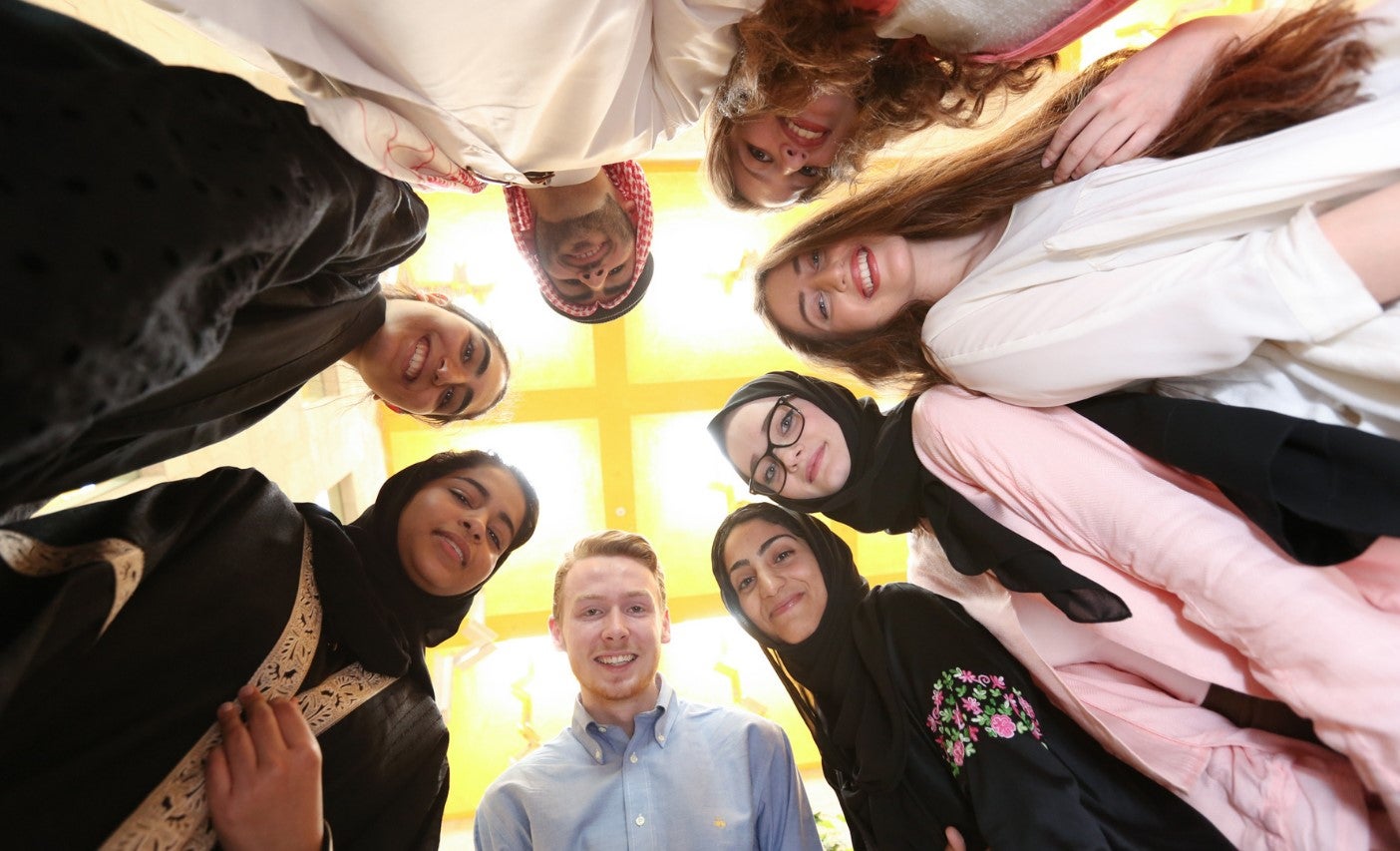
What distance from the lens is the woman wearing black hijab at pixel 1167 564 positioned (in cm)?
128

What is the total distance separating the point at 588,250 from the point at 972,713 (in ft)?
5.19

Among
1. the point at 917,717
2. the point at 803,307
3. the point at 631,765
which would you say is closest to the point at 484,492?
the point at 803,307

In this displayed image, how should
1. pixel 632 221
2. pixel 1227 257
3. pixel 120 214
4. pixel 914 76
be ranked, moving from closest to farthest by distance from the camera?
1. pixel 120 214
2. pixel 1227 257
3. pixel 914 76
4. pixel 632 221

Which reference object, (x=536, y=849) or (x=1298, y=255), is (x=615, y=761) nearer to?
(x=536, y=849)

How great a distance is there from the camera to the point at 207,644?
128 centimetres

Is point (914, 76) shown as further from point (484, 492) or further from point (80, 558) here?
point (80, 558)

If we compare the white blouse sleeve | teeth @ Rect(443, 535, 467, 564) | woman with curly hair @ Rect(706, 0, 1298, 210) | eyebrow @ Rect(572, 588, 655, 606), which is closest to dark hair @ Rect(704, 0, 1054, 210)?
woman with curly hair @ Rect(706, 0, 1298, 210)

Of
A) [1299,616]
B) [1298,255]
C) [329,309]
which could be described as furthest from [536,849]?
[1298,255]

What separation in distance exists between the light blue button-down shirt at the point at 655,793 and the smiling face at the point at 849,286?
1.66 m

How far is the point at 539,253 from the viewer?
2084 millimetres

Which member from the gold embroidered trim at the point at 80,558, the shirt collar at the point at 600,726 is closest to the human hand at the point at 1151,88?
the gold embroidered trim at the point at 80,558

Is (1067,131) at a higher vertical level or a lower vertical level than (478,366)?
higher

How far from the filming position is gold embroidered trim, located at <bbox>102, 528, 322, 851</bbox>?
1144 millimetres

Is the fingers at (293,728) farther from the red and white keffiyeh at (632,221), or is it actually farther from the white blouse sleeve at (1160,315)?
the white blouse sleeve at (1160,315)
